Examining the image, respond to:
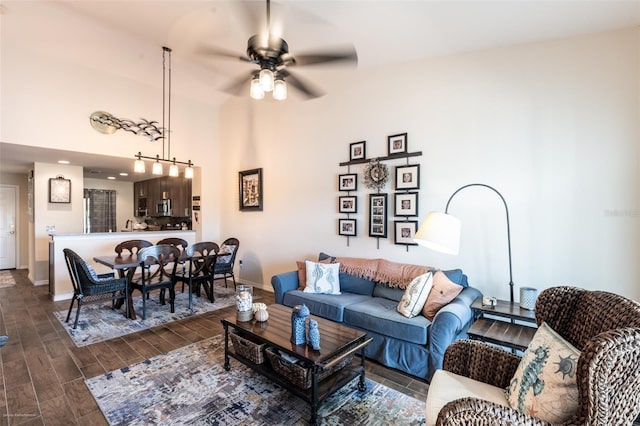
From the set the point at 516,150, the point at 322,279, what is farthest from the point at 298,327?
the point at 516,150

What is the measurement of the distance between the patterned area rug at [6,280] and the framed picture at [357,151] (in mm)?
6546

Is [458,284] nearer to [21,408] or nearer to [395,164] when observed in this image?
[395,164]

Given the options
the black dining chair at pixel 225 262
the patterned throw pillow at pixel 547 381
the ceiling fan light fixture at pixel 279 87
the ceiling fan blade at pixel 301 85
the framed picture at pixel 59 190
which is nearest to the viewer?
the patterned throw pillow at pixel 547 381

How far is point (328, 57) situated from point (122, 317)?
3961mm

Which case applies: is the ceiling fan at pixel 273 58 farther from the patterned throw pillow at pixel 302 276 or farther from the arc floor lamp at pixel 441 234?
the patterned throw pillow at pixel 302 276

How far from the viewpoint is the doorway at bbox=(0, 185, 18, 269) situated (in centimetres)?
688

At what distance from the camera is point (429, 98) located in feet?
11.3

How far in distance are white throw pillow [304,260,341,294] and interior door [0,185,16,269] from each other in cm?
776

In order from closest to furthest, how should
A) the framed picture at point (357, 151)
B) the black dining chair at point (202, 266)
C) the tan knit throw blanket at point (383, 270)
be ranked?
the tan knit throw blanket at point (383, 270) → the framed picture at point (357, 151) → the black dining chair at point (202, 266)

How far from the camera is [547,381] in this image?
1263 millimetres

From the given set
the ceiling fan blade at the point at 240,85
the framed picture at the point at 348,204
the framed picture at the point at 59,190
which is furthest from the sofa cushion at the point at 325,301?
the framed picture at the point at 59,190

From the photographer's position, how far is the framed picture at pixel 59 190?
18.0 ft

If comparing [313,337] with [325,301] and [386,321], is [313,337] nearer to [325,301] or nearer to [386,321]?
[386,321]

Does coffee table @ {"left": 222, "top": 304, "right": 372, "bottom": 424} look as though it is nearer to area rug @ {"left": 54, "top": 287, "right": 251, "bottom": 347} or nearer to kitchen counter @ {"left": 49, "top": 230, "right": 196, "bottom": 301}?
area rug @ {"left": 54, "top": 287, "right": 251, "bottom": 347}
